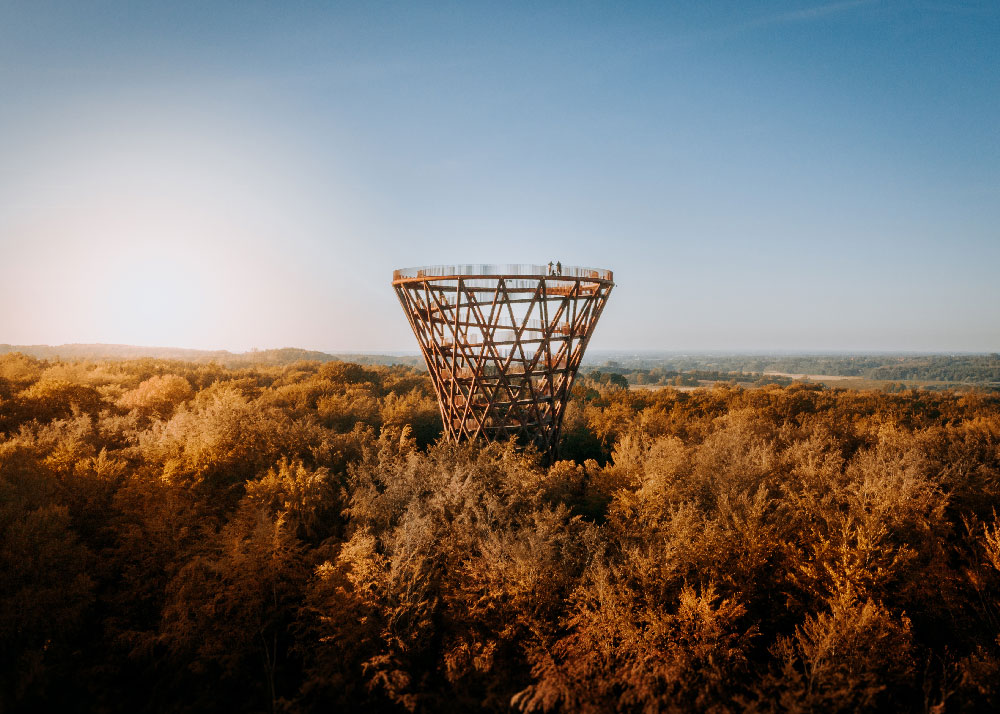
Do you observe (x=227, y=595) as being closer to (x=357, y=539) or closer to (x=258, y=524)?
(x=258, y=524)

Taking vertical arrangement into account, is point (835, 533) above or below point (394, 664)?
above

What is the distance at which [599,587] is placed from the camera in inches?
388

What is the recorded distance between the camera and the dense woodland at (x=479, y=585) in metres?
9.23

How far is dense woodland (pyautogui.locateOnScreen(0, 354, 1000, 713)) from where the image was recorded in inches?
363

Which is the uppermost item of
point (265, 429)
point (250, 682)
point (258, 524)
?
point (265, 429)

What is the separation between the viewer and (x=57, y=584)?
1070 cm

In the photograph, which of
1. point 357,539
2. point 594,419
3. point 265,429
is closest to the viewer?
point 357,539

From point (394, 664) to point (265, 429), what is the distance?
1091cm

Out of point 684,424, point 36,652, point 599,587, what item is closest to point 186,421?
point 36,652

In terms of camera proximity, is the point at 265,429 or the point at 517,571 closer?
the point at 517,571

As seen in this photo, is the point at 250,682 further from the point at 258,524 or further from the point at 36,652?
the point at 36,652

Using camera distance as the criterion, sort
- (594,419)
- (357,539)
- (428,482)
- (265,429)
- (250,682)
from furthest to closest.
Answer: (594,419) < (265,429) < (428,482) < (357,539) < (250,682)

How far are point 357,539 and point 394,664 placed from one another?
308cm

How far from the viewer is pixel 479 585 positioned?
35.8 ft
